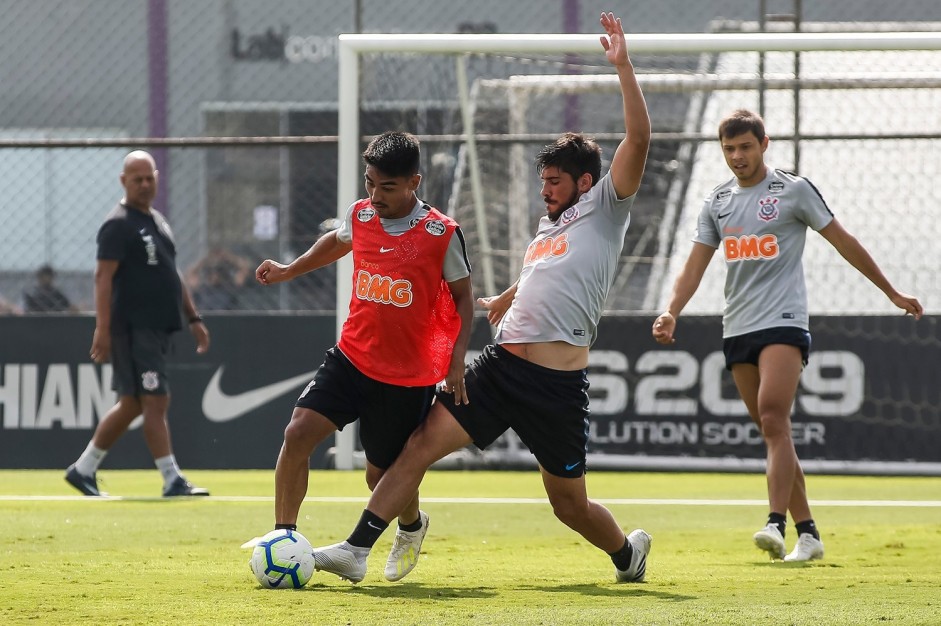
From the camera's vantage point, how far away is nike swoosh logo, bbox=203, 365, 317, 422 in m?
10.2

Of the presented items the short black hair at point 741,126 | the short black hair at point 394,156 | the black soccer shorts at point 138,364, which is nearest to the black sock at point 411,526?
the short black hair at point 394,156

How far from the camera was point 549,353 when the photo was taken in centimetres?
485

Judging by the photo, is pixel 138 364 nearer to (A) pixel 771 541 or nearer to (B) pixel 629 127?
(A) pixel 771 541

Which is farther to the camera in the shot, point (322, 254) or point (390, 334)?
point (322, 254)

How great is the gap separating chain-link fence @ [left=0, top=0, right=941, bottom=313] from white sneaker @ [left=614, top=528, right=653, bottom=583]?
5182 mm

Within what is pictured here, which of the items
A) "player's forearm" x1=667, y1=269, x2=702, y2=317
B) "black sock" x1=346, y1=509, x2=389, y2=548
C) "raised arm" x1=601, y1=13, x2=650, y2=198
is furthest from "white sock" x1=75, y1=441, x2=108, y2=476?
"raised arm" x1=601, y1=13, x2=650, y2=198

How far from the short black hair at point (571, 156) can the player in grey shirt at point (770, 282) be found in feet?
3.44

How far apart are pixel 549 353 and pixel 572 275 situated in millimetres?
284

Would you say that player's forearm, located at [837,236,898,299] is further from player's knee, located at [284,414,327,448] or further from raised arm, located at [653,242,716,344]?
player's knee, located at [284,414,327,448]

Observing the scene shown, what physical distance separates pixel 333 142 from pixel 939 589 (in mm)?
6560

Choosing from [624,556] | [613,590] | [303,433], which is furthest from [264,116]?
[613,590]

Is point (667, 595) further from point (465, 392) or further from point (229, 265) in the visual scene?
point (229, 265)

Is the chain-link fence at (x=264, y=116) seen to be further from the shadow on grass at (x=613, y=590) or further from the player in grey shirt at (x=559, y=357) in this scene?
the shadow on grass at (x=613, y=590)

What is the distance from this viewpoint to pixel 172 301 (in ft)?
27.7
